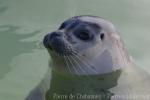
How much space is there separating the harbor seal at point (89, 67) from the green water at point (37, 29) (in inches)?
33.2

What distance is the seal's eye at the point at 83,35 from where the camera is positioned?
432 centimetres

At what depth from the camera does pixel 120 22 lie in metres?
6.66

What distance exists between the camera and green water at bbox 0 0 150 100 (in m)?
5.39

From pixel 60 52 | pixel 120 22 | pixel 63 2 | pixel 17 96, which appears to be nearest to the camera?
pixel 60 52

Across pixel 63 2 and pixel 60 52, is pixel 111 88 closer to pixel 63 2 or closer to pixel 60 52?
pixel 60 52

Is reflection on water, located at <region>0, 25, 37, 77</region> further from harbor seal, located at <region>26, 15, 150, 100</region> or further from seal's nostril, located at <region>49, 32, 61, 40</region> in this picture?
seal's nostril, located at <region>49, 32, 61, 40</region>

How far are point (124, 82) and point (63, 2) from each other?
114 inches

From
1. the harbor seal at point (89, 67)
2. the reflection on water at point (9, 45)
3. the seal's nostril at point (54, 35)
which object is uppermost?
the seal's nostril at point (54, 35)

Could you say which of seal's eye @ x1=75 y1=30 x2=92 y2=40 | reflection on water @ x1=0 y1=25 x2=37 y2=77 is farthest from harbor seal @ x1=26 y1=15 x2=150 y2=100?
reflection on water @ x1=0 y1=25 x2=37 y2=77

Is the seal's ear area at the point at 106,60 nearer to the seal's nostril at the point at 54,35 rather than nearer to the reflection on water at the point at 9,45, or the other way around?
the seal's nostril at the point at 54,35

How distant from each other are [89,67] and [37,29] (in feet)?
7.26

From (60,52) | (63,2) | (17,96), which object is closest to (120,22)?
(63,2)

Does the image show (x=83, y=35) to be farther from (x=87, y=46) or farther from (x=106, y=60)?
(x=106, y=60)

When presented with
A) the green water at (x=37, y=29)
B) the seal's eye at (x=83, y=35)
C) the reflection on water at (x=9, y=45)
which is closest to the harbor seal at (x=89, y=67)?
the seal's eye at (x=83, y=35)
